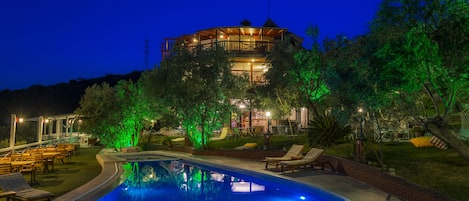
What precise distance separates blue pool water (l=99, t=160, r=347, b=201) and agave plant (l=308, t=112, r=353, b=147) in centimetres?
331

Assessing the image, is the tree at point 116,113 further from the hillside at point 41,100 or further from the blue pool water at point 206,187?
the hillside at point 41,100

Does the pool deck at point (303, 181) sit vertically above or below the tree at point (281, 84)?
below

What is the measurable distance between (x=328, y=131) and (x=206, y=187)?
18.0 ft

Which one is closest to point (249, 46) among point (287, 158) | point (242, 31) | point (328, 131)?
point (242, 31)

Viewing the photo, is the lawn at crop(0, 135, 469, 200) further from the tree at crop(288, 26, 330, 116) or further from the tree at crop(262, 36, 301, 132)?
the tree at crop(262, 36, 301, 132)

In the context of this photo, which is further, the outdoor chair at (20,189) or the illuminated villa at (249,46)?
the illuminated villa at (249,46)

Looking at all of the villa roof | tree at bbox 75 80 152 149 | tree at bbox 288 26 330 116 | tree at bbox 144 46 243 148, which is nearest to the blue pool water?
tree at bbox 144 46 243 148

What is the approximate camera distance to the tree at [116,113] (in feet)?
67.7

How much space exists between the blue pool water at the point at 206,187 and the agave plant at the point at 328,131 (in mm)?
3314

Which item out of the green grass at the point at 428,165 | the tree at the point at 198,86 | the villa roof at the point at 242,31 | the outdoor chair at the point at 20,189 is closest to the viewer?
the outdoor chair at the point at 20,189

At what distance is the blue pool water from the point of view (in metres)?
9.61

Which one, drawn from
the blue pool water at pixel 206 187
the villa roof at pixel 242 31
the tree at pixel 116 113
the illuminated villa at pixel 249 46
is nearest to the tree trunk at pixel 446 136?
the blue pool water at pixel 206 187

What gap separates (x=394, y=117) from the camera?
12578 mm

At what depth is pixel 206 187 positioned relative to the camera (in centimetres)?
1112
